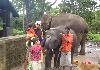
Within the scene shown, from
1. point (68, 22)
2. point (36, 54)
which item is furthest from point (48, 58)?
point (68, 22)

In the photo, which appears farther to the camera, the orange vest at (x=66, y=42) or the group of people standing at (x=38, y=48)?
the orange vest at (x=66, y=42)

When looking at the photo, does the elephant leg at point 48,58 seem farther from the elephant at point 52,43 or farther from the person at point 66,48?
the person at point 66,48

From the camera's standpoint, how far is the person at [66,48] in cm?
1255

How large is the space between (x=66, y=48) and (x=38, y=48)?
1.97 meters

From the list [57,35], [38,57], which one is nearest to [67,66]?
[57,35]

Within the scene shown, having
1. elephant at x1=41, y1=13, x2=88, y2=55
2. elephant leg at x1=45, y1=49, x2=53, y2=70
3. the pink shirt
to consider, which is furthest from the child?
elephant at x1=41, y1=13, x2=88, y2=55

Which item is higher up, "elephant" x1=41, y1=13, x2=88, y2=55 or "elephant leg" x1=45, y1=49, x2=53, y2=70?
"elephant" x1=41, y1=13, x2=88, y2=55

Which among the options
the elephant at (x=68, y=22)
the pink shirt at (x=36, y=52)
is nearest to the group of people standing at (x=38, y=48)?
the pink shirt at (x=36, y=52)

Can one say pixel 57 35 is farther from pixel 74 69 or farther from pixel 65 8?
pixel 65 8

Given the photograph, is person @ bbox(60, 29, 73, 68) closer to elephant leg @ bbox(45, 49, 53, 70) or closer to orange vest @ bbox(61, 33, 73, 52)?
orange vest @ bbox(61, 33, 73, 52)

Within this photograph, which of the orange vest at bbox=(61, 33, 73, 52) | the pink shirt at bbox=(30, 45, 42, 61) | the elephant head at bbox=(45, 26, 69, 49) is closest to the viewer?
the pink shirt at bbox=(30, 45, 42, 61)

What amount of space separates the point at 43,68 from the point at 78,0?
57.4 ft

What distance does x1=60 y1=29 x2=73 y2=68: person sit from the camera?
12.5m

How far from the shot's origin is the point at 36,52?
10.9m
